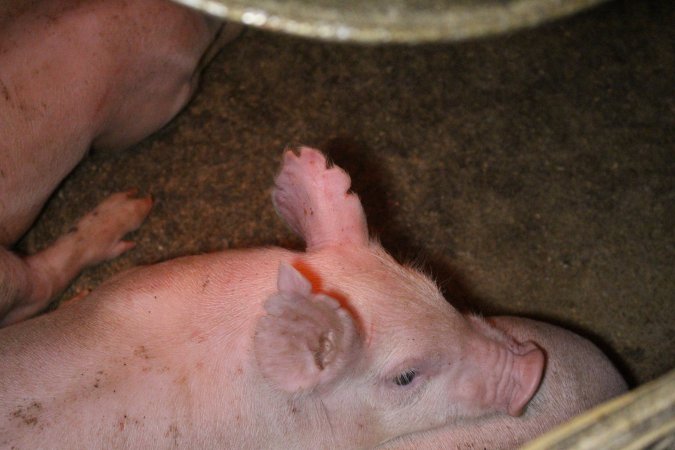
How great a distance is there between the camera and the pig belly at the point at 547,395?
7.23ft

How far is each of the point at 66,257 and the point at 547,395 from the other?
1997 millimetres

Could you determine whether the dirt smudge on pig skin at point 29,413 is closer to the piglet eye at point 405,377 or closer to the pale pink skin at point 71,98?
the pale pink skin at point 71,98

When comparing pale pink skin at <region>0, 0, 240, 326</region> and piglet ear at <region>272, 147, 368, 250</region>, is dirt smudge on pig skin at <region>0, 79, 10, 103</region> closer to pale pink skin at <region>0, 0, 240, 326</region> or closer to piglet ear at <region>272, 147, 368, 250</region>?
pale pink skin at <region>0, 0, 240, 326</region>

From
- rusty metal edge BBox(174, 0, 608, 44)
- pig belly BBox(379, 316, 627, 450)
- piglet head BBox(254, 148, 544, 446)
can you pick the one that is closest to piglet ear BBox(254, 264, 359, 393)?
piglet head BBox(254, 148, 544, 446)

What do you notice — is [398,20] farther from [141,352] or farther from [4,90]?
[4,90]

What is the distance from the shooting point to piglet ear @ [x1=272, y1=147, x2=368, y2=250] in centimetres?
216

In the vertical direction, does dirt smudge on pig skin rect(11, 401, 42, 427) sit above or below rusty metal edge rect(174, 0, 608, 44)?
below

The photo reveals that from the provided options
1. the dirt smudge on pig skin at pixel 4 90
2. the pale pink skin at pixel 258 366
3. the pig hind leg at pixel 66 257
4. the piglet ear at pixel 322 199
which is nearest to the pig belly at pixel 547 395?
the pale pink skin at pixel 258 366

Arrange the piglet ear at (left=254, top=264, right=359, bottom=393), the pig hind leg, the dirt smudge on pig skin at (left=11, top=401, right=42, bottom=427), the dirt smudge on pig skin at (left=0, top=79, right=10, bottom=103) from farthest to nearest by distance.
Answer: the pig hind leg → the dirt smudge on pig skin at (left=0, top=79, right=10, bottom=103) → the dirt smudge on pig skin at (left=11, top=401, right=42, bottom=427) → the piglet ear at (left=254, top=264, right=359, bottom=393)

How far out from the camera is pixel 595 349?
2.54m

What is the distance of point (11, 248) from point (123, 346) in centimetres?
121

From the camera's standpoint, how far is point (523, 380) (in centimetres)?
211

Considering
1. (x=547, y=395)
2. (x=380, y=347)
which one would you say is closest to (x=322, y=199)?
(x=380, y=347)

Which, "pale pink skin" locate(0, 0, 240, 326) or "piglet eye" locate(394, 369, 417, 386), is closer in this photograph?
"piglet eye" locate(394, 369, 417, 386)
